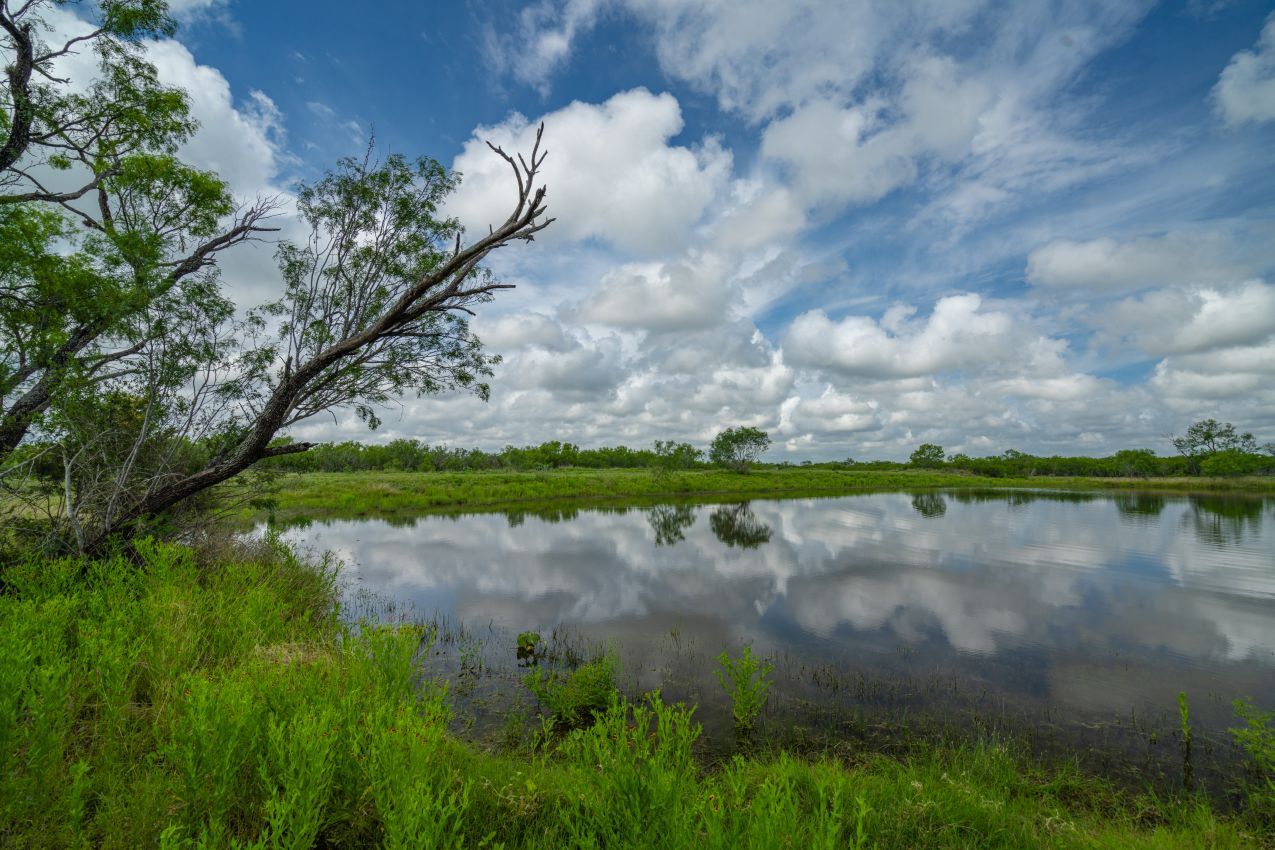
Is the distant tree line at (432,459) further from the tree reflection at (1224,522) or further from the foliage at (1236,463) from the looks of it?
the foliage at (1236,463)

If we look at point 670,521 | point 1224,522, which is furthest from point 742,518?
point 1224,522

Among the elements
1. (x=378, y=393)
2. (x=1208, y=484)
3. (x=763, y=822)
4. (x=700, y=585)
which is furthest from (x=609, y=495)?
(x=1208, y=484)

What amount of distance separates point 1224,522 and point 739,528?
3306 cm

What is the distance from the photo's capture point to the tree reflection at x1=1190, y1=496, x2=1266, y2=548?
2609 cm

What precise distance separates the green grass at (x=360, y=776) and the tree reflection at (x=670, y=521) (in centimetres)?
1947

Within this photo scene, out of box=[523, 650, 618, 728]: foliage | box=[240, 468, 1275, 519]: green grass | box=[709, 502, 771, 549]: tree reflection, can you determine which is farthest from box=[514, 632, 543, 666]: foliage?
box=[240, 468, 1275, 519]: green grass

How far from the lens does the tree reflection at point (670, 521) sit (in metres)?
26.0

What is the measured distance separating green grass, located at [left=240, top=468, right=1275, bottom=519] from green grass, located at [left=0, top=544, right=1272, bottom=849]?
2492 cm

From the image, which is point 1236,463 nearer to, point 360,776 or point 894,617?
point 894,617

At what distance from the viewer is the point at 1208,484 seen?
7269cm

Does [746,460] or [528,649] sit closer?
[528,649]

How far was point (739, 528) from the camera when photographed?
97.3 feet

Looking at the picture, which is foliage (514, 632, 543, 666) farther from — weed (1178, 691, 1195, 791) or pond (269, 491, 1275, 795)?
weed (1178, 691, 1195, 791)

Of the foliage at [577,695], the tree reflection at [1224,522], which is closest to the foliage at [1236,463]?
the tree reflection at [1224,522]
